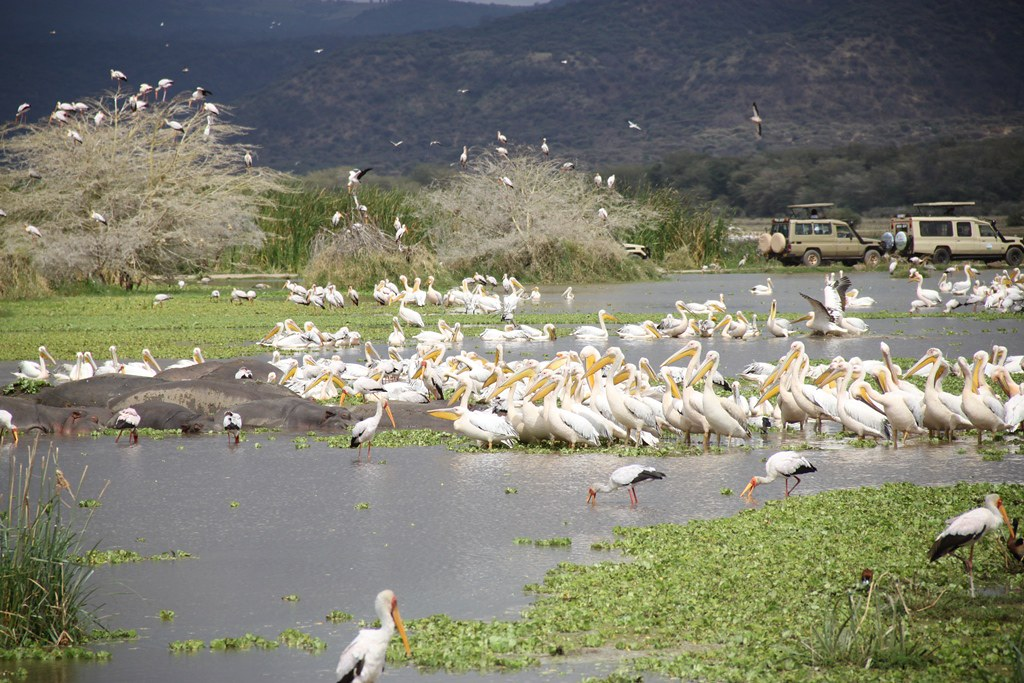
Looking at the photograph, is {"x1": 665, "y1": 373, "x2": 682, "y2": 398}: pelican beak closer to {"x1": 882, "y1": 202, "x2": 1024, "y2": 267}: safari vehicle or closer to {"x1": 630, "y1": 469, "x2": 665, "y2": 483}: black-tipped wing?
{"x1": 630, "y1": 469, "x2": 665, "y2": 483}: black-tipped wing

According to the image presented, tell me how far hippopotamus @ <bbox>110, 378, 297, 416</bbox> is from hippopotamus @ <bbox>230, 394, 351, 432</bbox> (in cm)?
26

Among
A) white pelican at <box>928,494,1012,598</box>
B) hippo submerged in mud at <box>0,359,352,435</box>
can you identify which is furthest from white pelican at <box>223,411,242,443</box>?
white pelican at <box>928,494,1012,598</box>

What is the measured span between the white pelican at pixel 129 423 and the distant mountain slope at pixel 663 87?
11357 centimetres

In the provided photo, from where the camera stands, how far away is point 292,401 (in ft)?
43.8

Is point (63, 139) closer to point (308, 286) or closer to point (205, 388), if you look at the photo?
point (308, 286)

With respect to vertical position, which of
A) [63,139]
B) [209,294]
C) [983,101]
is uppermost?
[983,101]

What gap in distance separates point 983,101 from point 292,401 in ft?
442

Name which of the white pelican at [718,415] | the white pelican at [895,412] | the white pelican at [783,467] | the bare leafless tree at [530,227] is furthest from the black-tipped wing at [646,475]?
the bare leafless tree at [530,227]

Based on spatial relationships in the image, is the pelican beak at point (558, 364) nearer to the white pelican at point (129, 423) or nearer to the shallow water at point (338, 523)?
the shallow water at point (338, 523)

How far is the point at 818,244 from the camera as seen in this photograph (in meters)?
46.0

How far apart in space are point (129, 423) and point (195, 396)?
1.47m

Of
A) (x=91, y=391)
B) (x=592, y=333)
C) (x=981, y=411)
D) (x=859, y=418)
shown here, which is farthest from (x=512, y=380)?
(x=592, y=333)

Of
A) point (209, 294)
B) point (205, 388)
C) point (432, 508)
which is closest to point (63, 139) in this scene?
point (209, 294)

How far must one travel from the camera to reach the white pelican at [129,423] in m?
12.0
